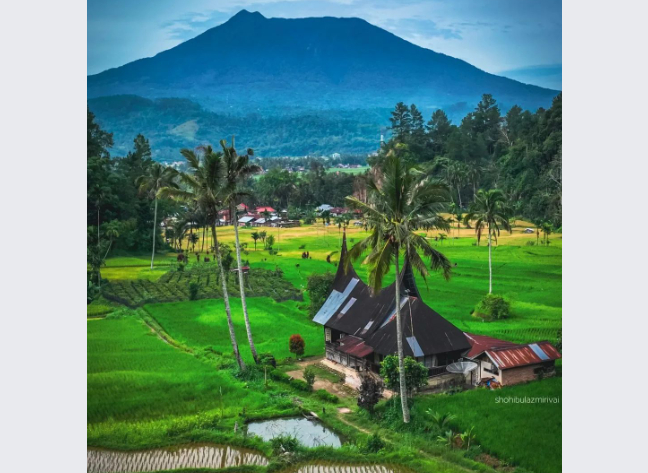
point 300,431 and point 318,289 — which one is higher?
point 318,289

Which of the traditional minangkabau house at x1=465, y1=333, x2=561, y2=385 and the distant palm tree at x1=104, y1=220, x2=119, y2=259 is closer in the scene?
the traditional minangkabau house at x1=465, y1=333, x2=561, y2=385

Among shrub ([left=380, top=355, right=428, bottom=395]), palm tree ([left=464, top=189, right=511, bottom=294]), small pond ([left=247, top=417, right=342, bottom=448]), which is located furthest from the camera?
palm tree ([left=464, top=189, right=511, bottom=294])

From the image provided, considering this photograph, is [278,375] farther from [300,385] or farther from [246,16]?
[246,16]

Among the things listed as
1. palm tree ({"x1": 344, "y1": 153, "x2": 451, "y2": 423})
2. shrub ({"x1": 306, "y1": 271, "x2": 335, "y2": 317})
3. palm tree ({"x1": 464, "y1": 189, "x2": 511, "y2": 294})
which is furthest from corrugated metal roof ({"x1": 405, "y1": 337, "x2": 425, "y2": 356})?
palm tree ({"x1": 464, "y1": 189, "x2": 511, "y2": 294})

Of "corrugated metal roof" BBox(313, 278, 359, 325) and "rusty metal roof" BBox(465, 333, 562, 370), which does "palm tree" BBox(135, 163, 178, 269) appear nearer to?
"corrugated metal roof" BBox(313, 278, 359, 325)

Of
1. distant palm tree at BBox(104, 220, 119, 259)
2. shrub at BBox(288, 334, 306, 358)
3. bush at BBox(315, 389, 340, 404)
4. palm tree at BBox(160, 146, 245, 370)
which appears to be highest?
palm tree at BBox(160, 146, 245, 370)

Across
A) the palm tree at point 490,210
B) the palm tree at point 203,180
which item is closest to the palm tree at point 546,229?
the palm tree at point 490,210

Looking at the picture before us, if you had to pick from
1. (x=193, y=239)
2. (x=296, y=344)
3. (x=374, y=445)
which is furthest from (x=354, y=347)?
(x=193, y=239)
